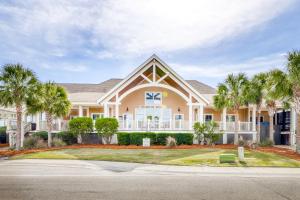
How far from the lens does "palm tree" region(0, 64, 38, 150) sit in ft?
76.2

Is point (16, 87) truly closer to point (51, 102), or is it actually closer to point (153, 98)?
point (51, 102)

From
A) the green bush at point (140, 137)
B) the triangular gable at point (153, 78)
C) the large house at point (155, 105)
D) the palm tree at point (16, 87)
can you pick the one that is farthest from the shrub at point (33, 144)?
the green bush at point (140, 137)

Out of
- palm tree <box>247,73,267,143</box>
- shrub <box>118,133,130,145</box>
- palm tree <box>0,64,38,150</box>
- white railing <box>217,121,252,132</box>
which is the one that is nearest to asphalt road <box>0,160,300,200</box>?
palm tree <box>0,64,38,150</box>

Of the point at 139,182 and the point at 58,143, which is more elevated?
the point at 139,182

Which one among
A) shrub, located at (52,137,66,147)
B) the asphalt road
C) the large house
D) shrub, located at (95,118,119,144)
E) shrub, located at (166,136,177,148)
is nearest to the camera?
the asphalt road

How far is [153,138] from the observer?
27.4 m

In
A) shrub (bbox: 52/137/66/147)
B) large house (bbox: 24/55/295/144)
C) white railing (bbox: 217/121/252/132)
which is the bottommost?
shrub (bbox: 52/137/66/147)

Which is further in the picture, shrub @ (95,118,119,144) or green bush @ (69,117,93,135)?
green bush @ (69,117,93,135)

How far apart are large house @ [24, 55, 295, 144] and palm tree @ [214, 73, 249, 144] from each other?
172 centimetres

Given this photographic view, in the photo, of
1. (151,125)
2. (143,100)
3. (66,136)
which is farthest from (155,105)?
(66,136)

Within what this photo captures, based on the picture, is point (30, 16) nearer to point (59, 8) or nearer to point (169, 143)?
point (59, 8)

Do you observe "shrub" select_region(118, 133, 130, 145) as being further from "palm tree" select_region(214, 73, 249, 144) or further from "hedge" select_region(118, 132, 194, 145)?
"palm tree" select_region(214, 73, 249, 144)

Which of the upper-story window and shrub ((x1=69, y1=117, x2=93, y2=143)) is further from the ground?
the upper-story window

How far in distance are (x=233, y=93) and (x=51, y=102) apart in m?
16.3
